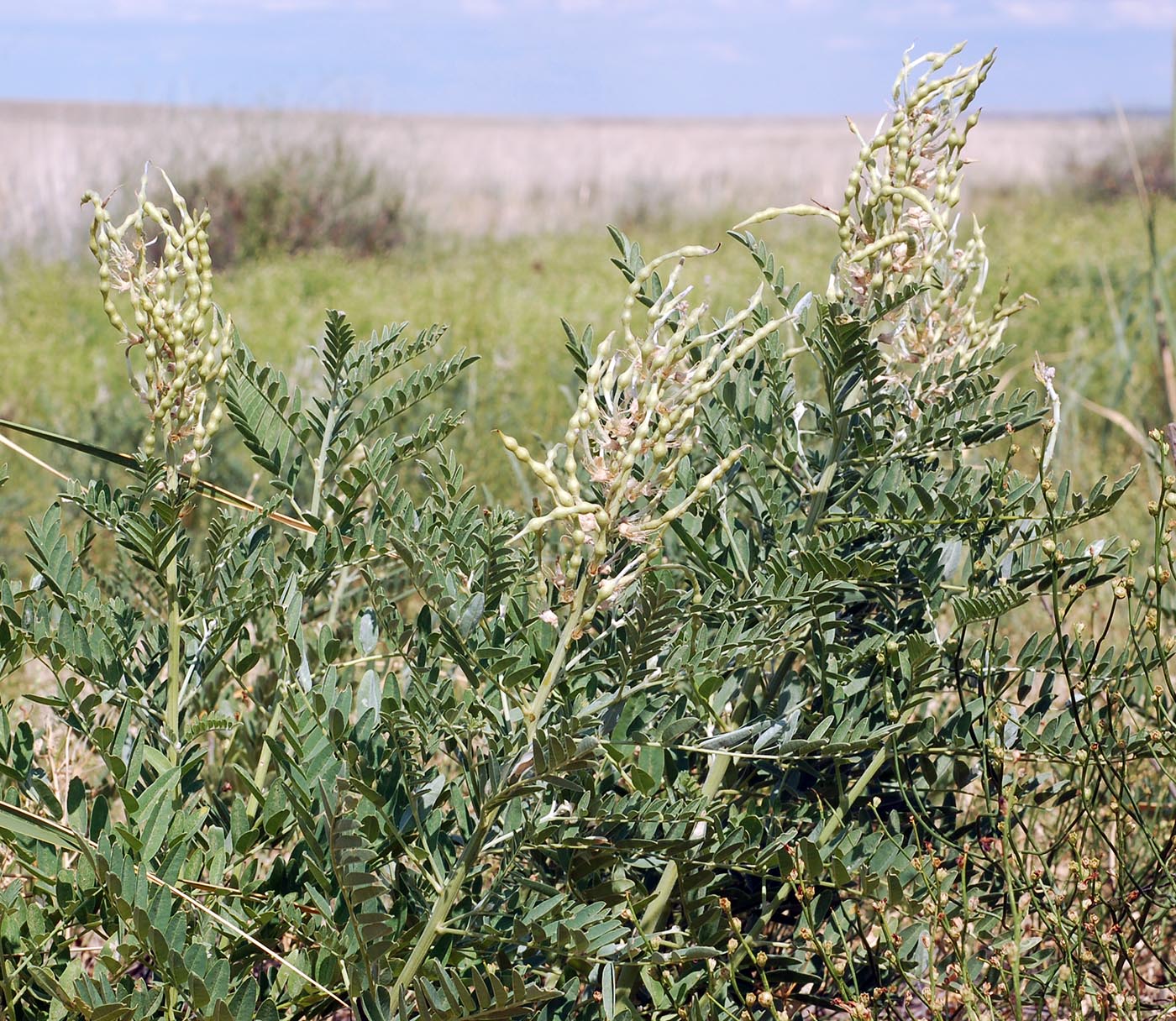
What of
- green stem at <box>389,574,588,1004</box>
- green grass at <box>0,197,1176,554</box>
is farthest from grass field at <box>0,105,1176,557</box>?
green stem at <box>389,574,588,1004</box>

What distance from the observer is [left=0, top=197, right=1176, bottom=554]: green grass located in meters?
4.26

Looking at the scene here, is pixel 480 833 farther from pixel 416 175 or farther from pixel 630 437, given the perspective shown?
pixel 416 175

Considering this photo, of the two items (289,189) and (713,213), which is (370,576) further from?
(713,213)

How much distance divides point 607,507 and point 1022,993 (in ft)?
2.84

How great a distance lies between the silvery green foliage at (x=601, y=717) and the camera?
1039mm

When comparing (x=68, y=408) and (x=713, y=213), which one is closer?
(x=68, y=408)

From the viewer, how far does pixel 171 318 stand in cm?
116

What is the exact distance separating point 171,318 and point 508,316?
5.83 meters

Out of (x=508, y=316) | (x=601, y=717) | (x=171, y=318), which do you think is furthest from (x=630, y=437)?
(x=508, y=316)

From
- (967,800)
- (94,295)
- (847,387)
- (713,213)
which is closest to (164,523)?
(847,387)

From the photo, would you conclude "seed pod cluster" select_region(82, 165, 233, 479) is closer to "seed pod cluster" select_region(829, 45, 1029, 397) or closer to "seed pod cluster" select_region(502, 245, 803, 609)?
"seed pod cluster" select_region(502, 245, 803, 609)

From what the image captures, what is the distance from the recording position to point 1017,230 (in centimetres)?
1023

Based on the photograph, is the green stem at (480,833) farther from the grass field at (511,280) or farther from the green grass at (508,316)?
→ the green grass at (508,316)

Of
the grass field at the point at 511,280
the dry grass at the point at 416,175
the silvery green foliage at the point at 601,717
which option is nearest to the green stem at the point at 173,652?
the silvery green foliage at the point at 601,717
